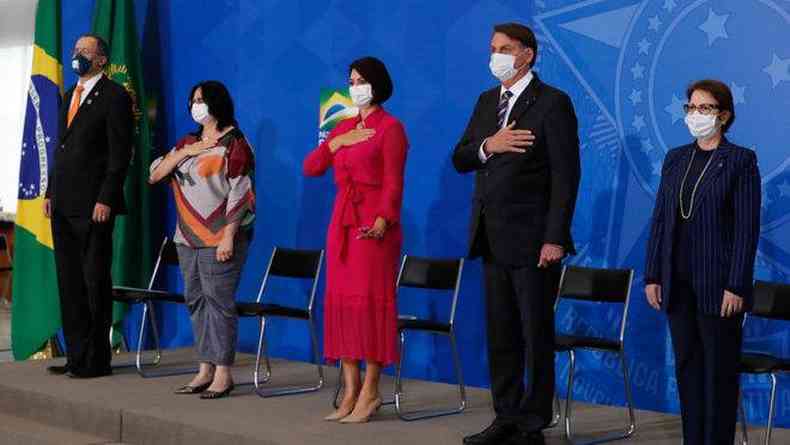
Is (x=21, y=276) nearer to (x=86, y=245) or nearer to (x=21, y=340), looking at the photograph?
(x=21, y=340)

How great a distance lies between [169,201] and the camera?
7547 mm

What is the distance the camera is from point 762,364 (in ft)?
13.9

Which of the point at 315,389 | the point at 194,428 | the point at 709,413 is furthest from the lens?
the point at 315,389

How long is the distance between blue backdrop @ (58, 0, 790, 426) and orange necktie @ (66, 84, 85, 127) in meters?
1.39

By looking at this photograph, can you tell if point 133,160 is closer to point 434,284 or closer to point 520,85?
point 434,284

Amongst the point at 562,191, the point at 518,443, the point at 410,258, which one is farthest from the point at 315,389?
the point at 562,191

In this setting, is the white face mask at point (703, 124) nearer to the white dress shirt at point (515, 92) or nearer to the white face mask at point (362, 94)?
the white dress shirt at point (515, 92)

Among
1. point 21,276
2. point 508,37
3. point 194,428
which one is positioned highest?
point 508,37

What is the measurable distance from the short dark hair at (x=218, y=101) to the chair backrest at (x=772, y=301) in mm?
2492

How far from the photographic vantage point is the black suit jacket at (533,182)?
4074 mm

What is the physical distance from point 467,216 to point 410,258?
406mm

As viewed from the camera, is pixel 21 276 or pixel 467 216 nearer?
pixel 467 216

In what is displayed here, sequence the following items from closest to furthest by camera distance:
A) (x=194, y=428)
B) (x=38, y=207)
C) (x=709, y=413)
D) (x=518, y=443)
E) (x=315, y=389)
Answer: (x=709, y=413) → (x=518, y=443) → (x=194, y=428) → (x=315, y=389) → (x=38, y=207)

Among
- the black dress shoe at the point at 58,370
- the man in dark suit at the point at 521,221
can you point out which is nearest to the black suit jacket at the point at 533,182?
the man in dark suit at the point at 521,221
